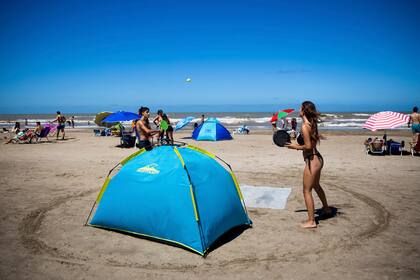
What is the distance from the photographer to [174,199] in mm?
5098

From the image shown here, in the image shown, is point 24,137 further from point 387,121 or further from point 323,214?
point 387,121

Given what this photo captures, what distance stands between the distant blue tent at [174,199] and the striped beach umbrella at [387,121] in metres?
9.39

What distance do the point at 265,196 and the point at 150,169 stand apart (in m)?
3.46

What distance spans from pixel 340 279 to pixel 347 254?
80 centimetres

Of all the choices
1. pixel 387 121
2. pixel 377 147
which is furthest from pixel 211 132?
pixel 387 121

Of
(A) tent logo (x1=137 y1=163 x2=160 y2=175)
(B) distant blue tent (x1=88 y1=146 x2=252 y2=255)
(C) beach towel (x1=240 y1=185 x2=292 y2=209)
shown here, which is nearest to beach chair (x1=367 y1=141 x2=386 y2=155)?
(C) beach towel (x1=240 y1=185 x2=292 y2=209)

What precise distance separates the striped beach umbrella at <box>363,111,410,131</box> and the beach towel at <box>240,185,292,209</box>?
670 cm

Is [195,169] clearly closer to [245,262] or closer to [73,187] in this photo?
[245,262]

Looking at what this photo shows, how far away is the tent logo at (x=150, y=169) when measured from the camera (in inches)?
213

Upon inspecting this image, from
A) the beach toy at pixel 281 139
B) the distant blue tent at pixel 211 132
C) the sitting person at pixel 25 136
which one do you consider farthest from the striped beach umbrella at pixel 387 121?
the sitting person at pixel 25 136

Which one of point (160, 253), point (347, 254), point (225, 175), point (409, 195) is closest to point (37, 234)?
point (160, 253)

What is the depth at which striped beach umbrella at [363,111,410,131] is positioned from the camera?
41.3ft

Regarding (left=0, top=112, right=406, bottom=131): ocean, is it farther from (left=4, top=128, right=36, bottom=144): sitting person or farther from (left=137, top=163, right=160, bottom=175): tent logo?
(left=4, top=128, right=36, bottom=144): sitting person

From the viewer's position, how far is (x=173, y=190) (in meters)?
5.15
